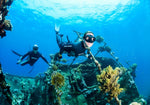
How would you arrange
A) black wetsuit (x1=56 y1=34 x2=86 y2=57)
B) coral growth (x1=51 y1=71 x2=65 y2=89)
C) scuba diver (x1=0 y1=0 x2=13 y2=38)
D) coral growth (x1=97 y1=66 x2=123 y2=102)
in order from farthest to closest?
black wetsuit (x1=56 y1=34 x2=86 y2=57) → coral growth (x1=51 y1=71 x2=65 y2=89) → coral growth (x1=97 y1=66 x2=123 y2=102) → scuba diver (x1=0 y1=0 x2=13 y2=38)

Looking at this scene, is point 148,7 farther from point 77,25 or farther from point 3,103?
point 3,103

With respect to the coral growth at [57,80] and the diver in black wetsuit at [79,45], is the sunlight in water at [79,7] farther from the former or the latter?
the coral growth at [57,80]

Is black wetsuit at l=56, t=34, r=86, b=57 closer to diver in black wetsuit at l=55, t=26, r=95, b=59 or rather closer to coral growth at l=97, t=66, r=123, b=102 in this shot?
diver in black wetsuit at l=55, t=26, r=95, b=59

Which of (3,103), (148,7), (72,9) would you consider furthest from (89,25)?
(3,103)

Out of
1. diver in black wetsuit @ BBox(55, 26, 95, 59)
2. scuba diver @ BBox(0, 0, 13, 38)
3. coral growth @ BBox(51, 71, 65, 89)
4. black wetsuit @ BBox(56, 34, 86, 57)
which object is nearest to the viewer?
scuba diver @ BBox(0, 0, 13, 38)

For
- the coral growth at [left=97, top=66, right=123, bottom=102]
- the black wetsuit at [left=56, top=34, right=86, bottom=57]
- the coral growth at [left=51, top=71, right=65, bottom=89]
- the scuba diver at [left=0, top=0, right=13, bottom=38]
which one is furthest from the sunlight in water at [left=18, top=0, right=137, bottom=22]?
the coral growth at [left=51, top=71, right=65, bottom=89]

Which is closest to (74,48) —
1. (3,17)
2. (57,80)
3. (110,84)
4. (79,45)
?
(79,45)

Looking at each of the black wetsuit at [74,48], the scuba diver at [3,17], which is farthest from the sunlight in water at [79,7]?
the scuba diver at [3,17]

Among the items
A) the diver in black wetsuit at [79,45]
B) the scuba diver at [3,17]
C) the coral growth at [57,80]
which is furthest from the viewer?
the diver in black wetsuit at [79,45]

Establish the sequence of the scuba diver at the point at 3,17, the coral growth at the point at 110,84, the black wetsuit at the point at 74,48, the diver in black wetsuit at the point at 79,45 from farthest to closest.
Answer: the black wetsuit at the point at 74,48, the diver in black wetsuit at the point at 79,45, the coral growth at the point at 110,84, the scuba diver at the point at 3,17

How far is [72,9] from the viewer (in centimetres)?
3441

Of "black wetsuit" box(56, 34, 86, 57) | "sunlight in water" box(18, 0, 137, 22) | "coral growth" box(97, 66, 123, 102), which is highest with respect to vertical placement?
"sunlight in water" box(18, 0, 137, 22)

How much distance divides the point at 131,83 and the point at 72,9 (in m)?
30.9

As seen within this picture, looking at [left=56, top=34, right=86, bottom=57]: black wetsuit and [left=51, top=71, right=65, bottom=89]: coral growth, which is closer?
[left=51, top=71, right=65, bottom=89]: coral growth
